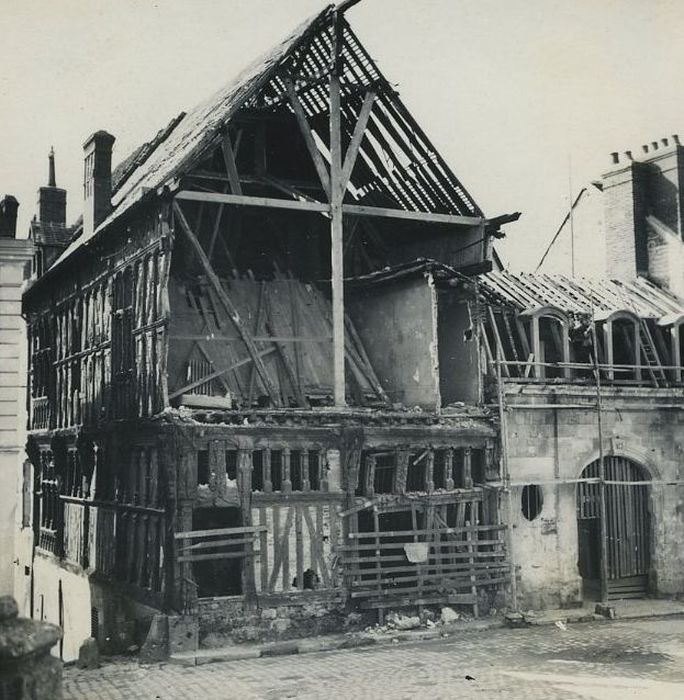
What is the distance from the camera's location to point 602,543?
63.8 feet

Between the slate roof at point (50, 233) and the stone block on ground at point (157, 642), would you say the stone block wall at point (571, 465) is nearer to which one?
the stone block on ground at point (157, 642)

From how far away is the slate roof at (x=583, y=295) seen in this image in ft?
69.7

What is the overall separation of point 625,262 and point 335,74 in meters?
10.8

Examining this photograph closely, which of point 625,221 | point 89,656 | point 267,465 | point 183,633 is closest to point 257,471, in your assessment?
point 267,465

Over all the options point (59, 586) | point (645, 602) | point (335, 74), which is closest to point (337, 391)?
point (335, 74)

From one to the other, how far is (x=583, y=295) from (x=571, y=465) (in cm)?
503

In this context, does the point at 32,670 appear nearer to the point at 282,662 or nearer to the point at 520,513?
the point at 282,662

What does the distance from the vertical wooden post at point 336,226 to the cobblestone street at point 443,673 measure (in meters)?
4.94

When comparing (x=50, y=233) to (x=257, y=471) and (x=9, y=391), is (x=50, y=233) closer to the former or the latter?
(x=257, y=471)

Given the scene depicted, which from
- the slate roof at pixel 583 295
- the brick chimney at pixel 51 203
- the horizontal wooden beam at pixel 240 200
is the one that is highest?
the brick chimney at pixel 51 203

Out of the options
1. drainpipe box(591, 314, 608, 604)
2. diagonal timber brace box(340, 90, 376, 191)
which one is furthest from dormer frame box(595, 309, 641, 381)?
diagonal timber brace box(340, 90, 376, 191)

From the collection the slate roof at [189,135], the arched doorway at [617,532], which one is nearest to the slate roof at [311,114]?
the slate roof at [189,135]

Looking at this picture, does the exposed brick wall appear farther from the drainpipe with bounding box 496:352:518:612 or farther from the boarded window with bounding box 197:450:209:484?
the boarded window with bounding box 197:450:209:484

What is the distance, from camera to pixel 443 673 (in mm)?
13547
